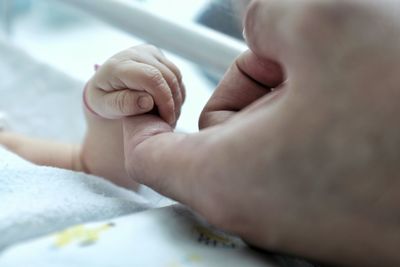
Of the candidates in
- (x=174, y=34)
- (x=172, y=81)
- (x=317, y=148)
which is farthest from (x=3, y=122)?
(x=317, y=148)

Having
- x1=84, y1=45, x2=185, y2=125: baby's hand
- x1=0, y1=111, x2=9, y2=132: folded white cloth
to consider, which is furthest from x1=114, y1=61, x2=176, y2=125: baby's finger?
x1=0, y1=111, x2=9, y2=132: folded white cloth

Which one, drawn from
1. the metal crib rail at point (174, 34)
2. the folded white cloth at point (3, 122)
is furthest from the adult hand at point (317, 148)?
the folded white cloth at point (3, 122)

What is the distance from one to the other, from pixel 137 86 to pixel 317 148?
24cm

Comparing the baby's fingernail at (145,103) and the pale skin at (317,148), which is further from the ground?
the pale skin at (317,148)

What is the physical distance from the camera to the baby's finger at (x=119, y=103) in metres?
0.56

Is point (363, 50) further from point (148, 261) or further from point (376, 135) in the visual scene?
point (148, 261)

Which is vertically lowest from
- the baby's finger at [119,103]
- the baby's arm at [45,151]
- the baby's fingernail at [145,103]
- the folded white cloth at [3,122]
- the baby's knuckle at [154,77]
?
the folded white cloth at [3,122]

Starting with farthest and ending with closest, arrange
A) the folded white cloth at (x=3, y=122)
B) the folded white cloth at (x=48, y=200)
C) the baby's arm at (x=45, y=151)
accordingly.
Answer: the folded white cloth at (x=3, y=122) → the baby's arm at (x=45, y=151) → the folded white cloth at (x=48, y=200)

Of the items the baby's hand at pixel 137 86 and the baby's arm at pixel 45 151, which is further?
the baby's arm at pixel 45 151

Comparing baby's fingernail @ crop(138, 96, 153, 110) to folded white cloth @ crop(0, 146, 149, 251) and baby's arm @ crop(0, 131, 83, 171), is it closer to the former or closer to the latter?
folded white cloth @ crop(0, 146, 149, 251)

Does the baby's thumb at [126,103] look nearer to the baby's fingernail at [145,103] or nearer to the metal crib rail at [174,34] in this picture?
the baby's fingernail at [145,103]

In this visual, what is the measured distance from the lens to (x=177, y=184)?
439 millimetres

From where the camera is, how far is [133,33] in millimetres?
832

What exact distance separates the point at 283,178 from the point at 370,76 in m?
0.07
